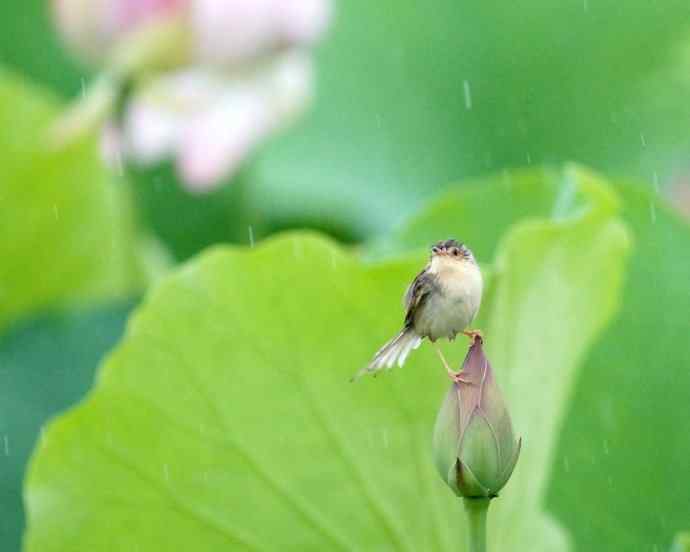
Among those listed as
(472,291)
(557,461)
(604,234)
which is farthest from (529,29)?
(472,291)

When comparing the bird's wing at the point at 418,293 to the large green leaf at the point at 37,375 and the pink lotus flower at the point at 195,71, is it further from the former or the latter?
the pink lotus flower at the point at 195,71

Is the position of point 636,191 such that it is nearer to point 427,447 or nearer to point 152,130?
point 427,447

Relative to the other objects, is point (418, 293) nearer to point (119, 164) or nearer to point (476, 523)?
point (476, 523)

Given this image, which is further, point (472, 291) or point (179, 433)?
point (179, 433)

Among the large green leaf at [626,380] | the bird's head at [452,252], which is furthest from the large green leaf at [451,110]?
the bird's head at [452,252]

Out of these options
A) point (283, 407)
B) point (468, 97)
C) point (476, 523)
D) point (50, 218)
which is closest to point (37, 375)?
point (50, 218)

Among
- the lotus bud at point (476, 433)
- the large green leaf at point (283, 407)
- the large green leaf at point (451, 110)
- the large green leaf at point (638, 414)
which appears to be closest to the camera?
the lotus bud at point (476, 433)
